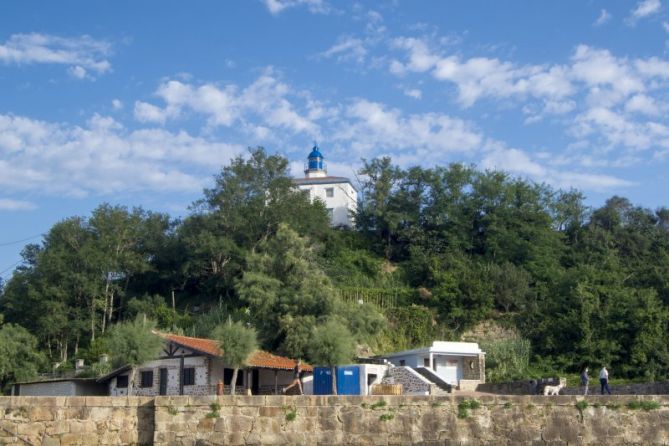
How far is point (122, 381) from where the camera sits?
112ft

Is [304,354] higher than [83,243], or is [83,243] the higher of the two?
[83,243]

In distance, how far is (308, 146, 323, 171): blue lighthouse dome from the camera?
3162 inches

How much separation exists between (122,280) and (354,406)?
144 feet

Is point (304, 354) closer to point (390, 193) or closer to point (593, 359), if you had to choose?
point (593, 359)

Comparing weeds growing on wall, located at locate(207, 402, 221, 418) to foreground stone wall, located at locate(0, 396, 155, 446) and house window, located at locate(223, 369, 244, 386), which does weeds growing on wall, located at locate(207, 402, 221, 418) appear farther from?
house window, located at locate(223, 369, 244, 386)

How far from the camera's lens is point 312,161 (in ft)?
265

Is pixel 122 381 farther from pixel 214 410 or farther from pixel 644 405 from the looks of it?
pixel 644 405

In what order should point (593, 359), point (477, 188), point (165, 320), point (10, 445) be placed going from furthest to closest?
point (477, 188)
point (165, 320)
point (593, 359)
point (10, 445)

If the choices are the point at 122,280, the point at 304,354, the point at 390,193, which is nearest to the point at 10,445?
the point at 304,354

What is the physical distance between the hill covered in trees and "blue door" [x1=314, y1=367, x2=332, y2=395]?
222 inches

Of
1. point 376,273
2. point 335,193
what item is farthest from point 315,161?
point 376,273

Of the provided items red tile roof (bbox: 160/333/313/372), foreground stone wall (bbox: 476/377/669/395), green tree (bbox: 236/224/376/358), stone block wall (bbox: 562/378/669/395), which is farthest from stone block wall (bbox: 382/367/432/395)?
stone block wall (bbox: 562/378/669/395)

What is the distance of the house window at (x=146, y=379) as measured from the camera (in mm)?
33656

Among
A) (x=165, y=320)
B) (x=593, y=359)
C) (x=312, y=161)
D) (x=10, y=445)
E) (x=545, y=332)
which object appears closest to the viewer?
(x=10, y=445)
